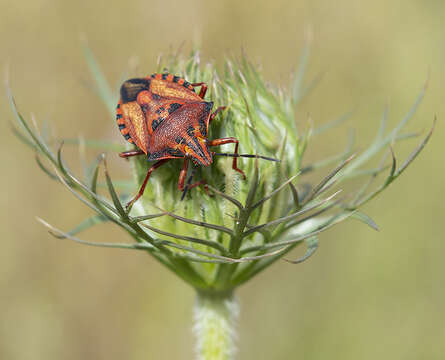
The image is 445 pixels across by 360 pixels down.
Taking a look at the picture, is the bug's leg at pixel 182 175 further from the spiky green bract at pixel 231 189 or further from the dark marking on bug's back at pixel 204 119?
the dark marking on bug's back at pixel 204 119

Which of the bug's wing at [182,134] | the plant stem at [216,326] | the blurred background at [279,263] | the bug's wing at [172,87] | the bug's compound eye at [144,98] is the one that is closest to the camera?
the bug's wing at [182,134]

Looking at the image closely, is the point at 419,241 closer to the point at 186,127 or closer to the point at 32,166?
the point at 186,127

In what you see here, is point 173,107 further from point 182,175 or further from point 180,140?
point 182,175

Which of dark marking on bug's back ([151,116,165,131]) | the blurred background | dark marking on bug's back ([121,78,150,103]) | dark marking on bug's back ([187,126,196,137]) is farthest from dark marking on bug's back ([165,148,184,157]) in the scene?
the blurred background

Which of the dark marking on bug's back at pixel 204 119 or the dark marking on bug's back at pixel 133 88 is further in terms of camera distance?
the dark marking on bug's back at pixel 133 88

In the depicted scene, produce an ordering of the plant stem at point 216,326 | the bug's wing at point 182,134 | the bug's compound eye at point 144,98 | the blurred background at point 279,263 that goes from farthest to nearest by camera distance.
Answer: the blurred background at point 279,263 < the plant stem at point 216,326 < the bug's compound eye at point 144,98 < the bug's wing at point 182,134

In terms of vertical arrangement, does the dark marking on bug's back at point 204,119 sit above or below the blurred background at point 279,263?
above

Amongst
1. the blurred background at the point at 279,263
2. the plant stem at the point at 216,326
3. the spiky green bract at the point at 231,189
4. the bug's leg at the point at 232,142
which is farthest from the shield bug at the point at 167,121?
the blurred background at the point at 279,263
